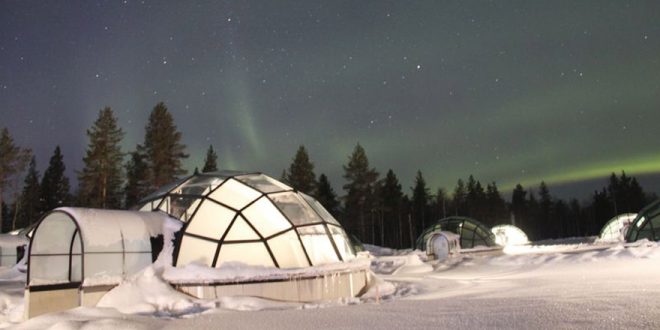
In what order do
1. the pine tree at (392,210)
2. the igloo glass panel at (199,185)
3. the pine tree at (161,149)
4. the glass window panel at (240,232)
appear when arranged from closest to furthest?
the glass window panel at (240,232)
the igloo glass panel at (199,185)
the pine tree at (161,149)
the pine tree at (392,210)

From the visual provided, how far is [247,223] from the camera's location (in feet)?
41.4

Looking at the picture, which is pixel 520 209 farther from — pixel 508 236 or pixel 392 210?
pixel 508 236

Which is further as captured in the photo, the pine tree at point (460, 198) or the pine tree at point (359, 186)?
the pine tree at point (460, 198)

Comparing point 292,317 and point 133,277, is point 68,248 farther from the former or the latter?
point 292,317

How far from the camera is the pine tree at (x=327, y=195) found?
59.0m

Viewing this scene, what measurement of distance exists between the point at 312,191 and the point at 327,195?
7.67 metres

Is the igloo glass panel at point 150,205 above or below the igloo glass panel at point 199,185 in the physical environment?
below

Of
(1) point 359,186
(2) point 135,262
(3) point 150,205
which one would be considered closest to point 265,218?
(2) point 135,262

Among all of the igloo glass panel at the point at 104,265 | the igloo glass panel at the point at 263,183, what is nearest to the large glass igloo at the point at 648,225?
the igloo glass panel at the point at 263,183

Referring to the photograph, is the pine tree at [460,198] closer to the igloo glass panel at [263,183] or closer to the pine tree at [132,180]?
the pine tree at [132,180]

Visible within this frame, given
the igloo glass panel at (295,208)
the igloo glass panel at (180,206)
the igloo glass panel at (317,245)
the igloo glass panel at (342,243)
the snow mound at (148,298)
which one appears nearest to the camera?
the snow mound at (148,298)

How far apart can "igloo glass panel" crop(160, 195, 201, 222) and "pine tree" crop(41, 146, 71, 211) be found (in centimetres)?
4875

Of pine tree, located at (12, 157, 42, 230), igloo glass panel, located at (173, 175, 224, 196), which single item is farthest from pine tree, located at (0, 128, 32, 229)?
igloo glass panel, located at (173, 175, 224, 196)

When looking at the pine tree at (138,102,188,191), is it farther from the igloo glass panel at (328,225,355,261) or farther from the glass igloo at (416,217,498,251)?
the igloo glass panel at (328,225,355,261)
